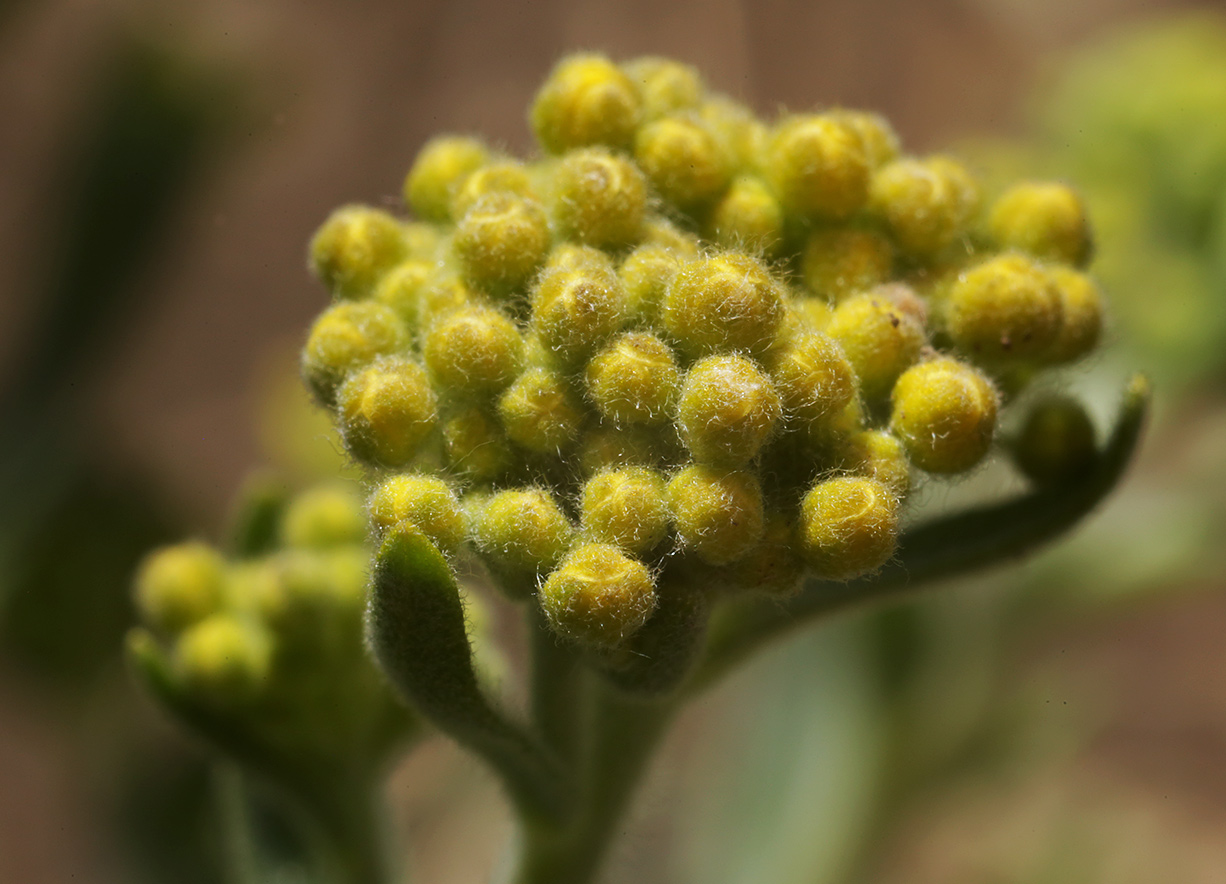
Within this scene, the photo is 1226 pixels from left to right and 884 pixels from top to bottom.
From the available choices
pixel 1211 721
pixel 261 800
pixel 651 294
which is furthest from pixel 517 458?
pixel 1211 721

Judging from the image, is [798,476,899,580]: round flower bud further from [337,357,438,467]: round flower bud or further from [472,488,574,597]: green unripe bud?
[337,357,438,467]: round flower bud

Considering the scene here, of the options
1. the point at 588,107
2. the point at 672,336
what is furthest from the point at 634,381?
the point at 588,107

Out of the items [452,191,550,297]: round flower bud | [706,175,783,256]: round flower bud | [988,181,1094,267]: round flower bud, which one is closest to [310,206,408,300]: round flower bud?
[452,191,550,297]: round flower bud

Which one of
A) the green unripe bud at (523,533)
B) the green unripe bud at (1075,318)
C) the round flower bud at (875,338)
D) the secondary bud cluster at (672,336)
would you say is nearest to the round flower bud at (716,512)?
the secondary bud cluster at (672,336)

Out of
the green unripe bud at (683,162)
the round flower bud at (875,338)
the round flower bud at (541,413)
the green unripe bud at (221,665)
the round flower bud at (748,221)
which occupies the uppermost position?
the green unripe bud at (683,162)

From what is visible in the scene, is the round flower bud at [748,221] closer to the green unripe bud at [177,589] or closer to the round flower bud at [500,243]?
the round flower bud at [500,243]

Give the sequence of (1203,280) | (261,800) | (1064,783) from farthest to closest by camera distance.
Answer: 1. (1064,783)
2. (1203,280)
3. (261,800)

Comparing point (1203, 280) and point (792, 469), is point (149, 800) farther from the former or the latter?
point (1203, 280)

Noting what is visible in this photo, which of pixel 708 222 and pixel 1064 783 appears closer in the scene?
pixel 708 222
